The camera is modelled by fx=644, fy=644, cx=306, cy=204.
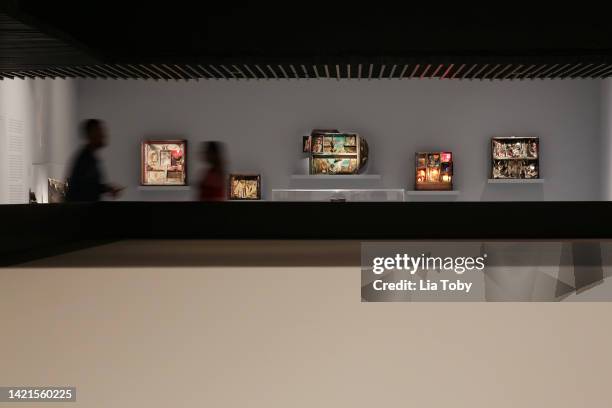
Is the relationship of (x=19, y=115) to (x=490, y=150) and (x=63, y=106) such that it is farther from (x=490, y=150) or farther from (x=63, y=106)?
(x=490, y=150)

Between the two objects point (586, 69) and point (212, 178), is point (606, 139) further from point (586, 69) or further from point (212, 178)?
point (212, 178)

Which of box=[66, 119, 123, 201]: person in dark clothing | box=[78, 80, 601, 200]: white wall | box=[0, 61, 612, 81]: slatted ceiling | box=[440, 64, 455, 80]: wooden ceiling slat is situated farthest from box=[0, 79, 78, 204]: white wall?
box=[440, 64, 455, 80]: wooden ceiling slat

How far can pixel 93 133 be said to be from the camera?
13.0ft

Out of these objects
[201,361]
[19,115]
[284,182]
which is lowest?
[201,361]

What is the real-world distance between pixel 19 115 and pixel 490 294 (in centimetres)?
565

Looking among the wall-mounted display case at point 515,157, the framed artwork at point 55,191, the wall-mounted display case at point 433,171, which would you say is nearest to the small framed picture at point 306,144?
the wall-mounted display case at point 433,171

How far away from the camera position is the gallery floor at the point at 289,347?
1095 mm

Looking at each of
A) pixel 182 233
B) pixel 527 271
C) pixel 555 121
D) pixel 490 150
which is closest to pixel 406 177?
pixel 490 150

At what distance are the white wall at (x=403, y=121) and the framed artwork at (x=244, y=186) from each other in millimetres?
120

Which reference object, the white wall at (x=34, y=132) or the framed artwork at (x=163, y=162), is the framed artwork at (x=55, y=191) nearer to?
the white wall at (x=34, y=132)

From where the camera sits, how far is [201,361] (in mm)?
1207

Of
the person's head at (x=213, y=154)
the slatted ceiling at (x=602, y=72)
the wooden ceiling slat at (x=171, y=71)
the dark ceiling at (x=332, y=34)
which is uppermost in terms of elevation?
the dark ceiling at (x=332, y=34)

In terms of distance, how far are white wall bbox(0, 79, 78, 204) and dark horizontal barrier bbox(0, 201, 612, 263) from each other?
2602 millimetres

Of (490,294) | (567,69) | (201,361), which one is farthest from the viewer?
(567,69)
